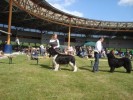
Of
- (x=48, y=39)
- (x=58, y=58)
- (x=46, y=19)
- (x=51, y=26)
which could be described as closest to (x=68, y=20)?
(x=51, y=26)

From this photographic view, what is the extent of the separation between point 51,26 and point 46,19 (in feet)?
41.0

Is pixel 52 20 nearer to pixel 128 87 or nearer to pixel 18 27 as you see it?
pixel 18 27

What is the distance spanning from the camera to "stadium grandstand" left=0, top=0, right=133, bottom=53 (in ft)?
123

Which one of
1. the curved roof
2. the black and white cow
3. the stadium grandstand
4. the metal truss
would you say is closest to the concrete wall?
the stadium grandstand

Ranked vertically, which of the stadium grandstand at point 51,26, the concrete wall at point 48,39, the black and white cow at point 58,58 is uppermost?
the stadium grandstand at point 51,26

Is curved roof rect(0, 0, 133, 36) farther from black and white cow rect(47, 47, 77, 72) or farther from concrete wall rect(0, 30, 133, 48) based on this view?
black and white cow rect(47, 47, 77, 72)

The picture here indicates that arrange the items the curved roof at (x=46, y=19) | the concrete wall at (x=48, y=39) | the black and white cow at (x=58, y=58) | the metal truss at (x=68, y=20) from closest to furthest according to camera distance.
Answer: the black and white cow at (x=58, y=58) < the curved roof at (x=46, y=19) < the metal truss at (x=68, y=20) < the concrete wall at (x=48, y=39)

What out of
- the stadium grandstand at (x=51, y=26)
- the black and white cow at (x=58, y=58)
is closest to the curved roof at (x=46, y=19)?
the stadium grandstand at (x=51, y=26)

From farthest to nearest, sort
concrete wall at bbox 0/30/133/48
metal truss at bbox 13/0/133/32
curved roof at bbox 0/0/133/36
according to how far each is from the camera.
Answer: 1. concrete wall at bbox 0/30/133/48
2. metal truss at bbox 13/0/133/32
3. curved roof at bbox 0/0/133/36

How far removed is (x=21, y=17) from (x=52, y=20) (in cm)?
523

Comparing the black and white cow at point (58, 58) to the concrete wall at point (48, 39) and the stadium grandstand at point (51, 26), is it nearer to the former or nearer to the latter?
the stadium grandstand at point (51, 26)

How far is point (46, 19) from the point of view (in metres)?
39.4

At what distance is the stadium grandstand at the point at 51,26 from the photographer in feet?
123

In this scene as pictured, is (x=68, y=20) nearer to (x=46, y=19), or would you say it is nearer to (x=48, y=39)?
(x=46, y=19)
